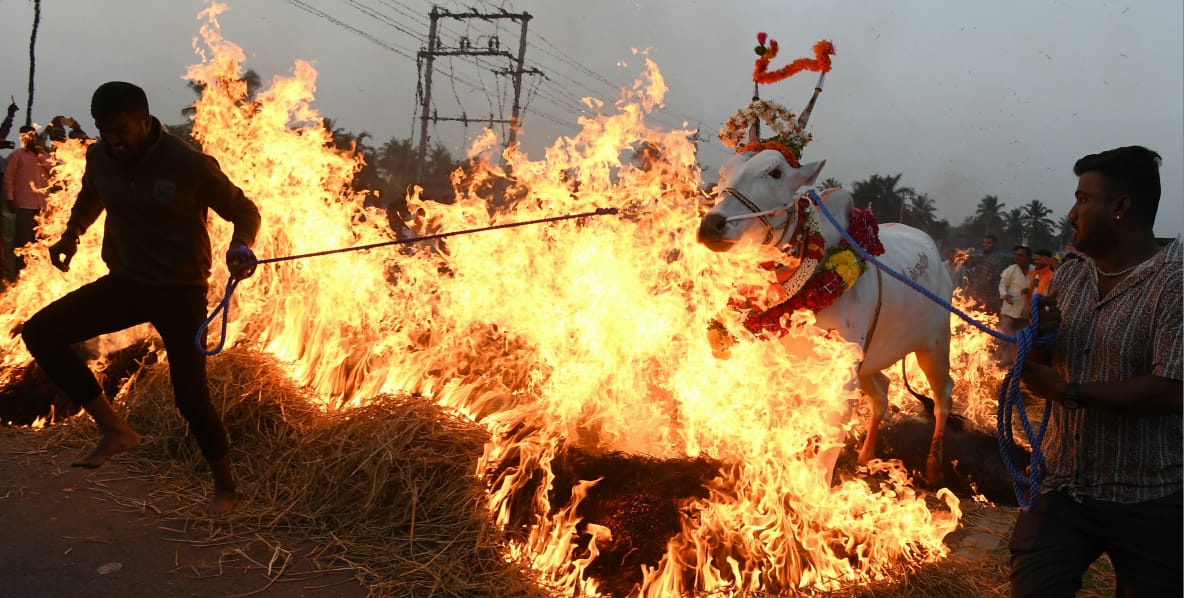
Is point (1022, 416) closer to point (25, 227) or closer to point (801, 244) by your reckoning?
point (801, 244)

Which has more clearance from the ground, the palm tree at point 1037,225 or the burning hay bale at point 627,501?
the palm tree at point 1037,225

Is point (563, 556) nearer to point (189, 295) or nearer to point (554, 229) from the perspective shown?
point (189, 295)

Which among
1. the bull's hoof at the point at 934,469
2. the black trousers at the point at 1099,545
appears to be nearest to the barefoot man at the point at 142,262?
the black trousers at the point at 1099,545

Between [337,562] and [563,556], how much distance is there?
1.25m

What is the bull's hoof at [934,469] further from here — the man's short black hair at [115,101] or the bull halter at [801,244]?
the man's short black hair at [115,101]

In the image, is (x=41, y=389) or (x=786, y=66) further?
(x=41, y=389)

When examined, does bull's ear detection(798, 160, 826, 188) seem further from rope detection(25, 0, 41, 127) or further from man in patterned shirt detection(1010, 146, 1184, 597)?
rope detection(25, 0, 41, 127)

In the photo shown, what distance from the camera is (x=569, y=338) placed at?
17.3 feet

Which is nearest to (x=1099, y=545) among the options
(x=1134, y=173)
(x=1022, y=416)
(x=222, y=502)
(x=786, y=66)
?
(x=1022, y=416)

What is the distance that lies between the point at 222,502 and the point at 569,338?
95.5 inches

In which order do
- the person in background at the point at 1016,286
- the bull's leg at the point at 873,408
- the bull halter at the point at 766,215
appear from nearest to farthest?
1. the bull halter at the point at 766,215
2. the bull's leg at the point at 873,408
3. the person in background at the point at 1016,286

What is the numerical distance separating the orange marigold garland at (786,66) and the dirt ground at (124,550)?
391 cm

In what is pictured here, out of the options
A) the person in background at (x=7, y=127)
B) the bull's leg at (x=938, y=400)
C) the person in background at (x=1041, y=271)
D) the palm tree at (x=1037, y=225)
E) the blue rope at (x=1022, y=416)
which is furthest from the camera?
the palm tree at (x=1037, y=225)

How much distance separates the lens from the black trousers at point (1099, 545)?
92.2 inches
